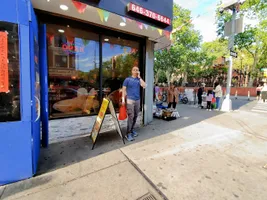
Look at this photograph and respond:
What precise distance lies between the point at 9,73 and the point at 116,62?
3.60 meters

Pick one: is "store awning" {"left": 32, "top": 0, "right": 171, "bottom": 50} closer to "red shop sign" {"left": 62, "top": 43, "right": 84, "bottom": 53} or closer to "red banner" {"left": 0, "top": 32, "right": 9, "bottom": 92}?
"red shop sign" {"left": 62, "top": 43, "right": 84, "bottom": 53}

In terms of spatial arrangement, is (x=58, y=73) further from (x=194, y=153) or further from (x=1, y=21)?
(x=194, y=153)

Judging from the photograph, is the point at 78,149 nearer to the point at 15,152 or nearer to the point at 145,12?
the point at 15,152

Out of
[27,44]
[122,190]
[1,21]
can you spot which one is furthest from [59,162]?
[1,21]

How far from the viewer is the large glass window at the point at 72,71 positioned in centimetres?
412

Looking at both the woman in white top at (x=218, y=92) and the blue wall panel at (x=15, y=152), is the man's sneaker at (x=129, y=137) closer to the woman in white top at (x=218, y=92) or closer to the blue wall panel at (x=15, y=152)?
the blue wall panel at (x=15, y=152)

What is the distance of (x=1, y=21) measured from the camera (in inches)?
82.3

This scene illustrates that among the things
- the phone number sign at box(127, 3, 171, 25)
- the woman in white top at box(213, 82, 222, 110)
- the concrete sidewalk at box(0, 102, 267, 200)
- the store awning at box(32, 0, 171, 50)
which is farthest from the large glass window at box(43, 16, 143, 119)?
the woman in white top at box(213, 82, 222, 110)

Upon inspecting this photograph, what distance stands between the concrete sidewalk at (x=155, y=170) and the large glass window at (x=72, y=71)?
3.66 feet

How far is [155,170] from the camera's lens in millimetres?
2637

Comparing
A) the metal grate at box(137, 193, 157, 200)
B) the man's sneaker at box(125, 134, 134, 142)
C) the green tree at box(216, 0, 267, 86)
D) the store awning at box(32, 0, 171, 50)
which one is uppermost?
the green tree at box(216, 0, 267, 86)

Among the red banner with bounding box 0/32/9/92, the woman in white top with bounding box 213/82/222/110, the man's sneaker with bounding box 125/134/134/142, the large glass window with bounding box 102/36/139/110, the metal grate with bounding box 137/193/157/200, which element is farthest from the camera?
the woman in white top with bounding box 213/82/222/110

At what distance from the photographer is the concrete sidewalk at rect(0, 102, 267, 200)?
2119 mm

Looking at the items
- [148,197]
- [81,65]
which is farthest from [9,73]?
[148,197]
